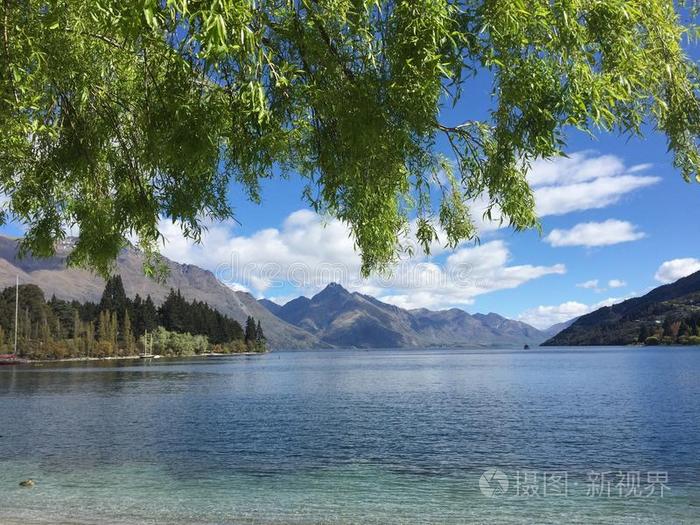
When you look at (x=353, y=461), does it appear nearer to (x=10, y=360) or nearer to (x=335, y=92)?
(x=335, y=92)

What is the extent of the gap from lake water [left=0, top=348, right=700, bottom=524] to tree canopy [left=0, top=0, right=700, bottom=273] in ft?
44.2

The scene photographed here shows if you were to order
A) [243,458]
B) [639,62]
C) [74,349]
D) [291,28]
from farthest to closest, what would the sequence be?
[74,349] < [243,458] < [291,28] < [639,62]

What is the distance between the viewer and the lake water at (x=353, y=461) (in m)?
20.1

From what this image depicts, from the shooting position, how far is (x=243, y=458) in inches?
1204

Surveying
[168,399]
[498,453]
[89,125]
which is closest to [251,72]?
[89,125]

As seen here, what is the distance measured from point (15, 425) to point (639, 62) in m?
49.0

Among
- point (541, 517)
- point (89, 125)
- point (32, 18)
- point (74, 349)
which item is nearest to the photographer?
point (32, 18)

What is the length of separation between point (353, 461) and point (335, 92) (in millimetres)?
26024

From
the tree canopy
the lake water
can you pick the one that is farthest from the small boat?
the tree canopy

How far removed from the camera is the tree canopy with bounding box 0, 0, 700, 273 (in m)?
5.29

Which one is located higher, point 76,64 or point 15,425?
point 76,64

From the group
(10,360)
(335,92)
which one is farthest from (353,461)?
(10,360)

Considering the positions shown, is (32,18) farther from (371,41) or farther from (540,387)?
(540,387)

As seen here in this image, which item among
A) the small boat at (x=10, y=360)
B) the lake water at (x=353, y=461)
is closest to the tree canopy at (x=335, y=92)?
the lake water at (x=353, y=461)
